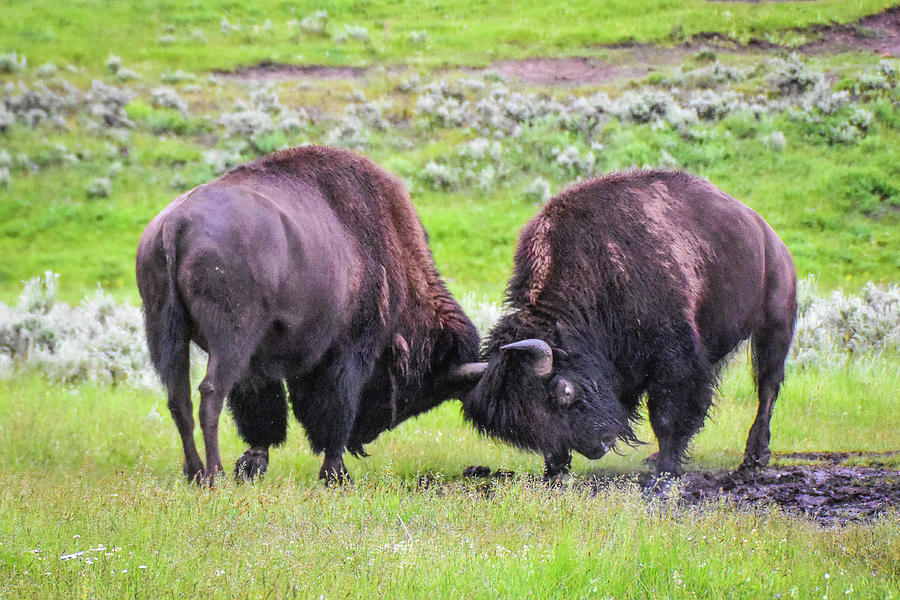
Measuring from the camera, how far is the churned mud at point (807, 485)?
245 inches

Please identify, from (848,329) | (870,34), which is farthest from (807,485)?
(870,34)

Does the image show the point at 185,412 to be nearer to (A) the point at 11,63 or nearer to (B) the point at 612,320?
(B) the point at 612,320

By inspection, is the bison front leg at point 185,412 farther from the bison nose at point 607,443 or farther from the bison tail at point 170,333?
the bison nose at point 607,443

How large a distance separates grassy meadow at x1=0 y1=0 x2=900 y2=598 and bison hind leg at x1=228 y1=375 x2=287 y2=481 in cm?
21

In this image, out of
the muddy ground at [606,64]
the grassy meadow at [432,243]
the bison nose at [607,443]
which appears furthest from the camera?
the muddy ground at [606,64]

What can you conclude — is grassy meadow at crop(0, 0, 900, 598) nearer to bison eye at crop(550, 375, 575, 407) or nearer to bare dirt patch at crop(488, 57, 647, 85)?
bare dirt patch at crop(488, 57, 647, 85)

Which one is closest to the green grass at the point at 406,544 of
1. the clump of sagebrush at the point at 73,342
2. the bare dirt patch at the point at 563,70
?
the clump of sagebrush at the point at 73,342

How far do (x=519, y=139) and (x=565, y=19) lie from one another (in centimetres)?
460

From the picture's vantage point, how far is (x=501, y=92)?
77.8ft

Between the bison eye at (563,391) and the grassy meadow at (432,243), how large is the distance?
68 centimetres

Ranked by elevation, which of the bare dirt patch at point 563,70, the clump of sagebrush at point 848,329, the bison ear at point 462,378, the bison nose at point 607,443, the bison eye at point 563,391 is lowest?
the clump of sagebrush at point 848,329

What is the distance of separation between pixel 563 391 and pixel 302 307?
182 cm

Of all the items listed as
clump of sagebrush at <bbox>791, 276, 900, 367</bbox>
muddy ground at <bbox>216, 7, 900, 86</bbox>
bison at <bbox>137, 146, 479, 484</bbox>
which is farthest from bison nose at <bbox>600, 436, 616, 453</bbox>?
muddy ground at <bbox>216, 7, 900, 86</bbox>

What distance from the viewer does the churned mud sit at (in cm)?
623
